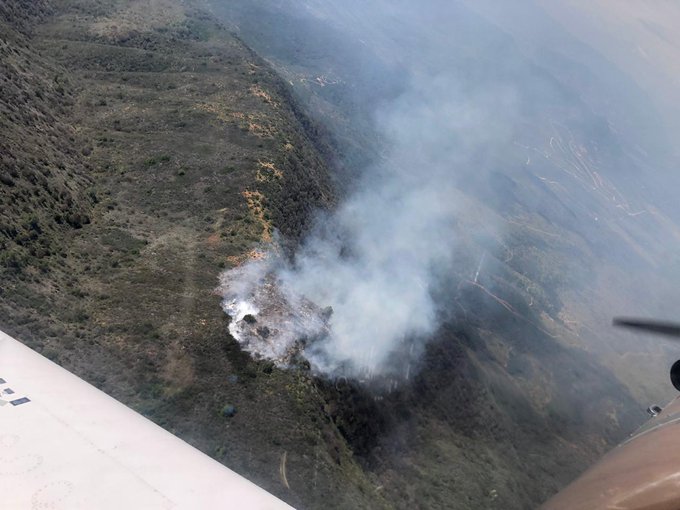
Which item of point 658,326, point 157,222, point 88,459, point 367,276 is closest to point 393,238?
point 367,276

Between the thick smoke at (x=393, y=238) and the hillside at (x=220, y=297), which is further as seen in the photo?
the thick smoke at (x=393, y=238)

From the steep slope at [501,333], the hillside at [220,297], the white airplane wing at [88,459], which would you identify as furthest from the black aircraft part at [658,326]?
the steep slope at [501,333]

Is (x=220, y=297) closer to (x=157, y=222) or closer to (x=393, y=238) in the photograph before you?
(x=157, y=222)

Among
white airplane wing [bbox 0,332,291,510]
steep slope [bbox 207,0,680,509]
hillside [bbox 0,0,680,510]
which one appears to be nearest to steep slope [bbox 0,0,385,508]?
hillside [bbox 0,0,680,510]

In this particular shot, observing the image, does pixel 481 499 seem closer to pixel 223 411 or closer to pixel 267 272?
pixel 223 411

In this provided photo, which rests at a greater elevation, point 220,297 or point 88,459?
point 88,459

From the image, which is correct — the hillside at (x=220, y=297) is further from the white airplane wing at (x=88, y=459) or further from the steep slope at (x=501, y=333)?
the white airplane wing at (x=88, y=459)
